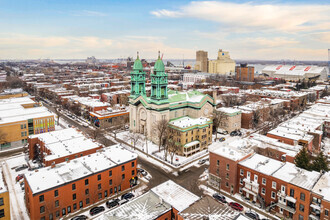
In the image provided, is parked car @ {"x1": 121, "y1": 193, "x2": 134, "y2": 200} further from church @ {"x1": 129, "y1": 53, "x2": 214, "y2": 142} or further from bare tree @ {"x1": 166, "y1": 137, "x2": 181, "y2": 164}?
church @ {"x1": 129, "y1": 53, "x2": 214, "y2": 142}

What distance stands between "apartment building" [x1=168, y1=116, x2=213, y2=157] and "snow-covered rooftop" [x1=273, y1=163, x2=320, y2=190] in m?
22.1

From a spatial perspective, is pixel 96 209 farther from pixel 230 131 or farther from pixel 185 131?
pixel 230 131

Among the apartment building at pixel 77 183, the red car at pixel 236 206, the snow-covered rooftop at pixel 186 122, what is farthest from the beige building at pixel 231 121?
the apartment building at pixel 77 183

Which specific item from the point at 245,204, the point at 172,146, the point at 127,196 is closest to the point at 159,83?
the point at 172,146

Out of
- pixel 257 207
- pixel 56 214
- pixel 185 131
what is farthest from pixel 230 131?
pixel 56 214

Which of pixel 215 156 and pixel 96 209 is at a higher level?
pixel 215 156

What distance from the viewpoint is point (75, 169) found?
120ft

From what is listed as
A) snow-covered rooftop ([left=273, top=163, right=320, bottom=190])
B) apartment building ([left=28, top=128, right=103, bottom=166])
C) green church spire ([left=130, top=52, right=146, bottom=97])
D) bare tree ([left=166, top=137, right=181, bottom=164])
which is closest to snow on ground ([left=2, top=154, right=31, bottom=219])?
apartment building ([left=28, top=128, right=103, bottom=166])

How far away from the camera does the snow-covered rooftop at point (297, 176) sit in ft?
102

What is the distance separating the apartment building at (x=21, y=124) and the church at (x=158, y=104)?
2476 centimetres

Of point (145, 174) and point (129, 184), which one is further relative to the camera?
point (145, 174)

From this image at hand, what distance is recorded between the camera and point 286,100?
9900 centimetres

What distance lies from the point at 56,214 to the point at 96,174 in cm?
746

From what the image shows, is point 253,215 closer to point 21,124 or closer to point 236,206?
point 236,206
